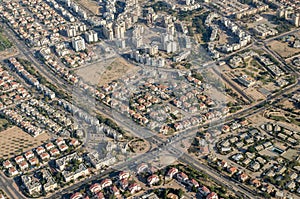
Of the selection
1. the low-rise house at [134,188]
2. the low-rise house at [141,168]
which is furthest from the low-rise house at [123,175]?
the low-rise house at [134,188]

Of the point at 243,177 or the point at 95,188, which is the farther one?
the point at 243,177

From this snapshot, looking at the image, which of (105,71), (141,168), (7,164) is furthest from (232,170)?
(105,71)

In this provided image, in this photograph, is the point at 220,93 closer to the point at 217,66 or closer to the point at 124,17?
the point at 217,66

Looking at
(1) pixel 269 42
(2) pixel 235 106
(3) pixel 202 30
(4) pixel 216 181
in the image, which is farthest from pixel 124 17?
(4) pixel 216 181

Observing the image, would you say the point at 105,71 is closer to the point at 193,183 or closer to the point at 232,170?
the point at 193,183

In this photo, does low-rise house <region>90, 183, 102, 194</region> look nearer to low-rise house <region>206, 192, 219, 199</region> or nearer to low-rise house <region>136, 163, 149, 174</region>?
low-rise house <region>136, 163, 149, 174</region>

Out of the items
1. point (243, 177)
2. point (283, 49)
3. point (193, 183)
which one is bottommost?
point (193, 183)

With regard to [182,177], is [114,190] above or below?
below

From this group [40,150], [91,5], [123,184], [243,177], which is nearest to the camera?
[123,184]
